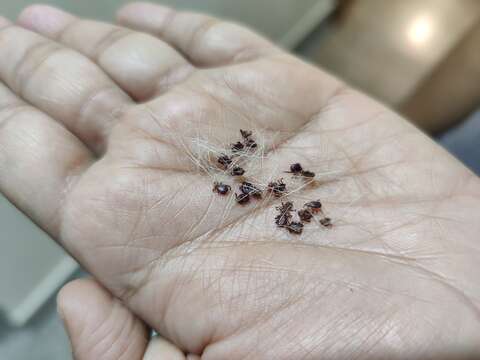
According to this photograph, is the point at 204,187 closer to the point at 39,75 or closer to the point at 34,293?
the point at 39,75

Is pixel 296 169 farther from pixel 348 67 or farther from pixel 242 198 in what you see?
pixel 348 67

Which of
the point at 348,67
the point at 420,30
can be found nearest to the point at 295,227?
the point at 348,67

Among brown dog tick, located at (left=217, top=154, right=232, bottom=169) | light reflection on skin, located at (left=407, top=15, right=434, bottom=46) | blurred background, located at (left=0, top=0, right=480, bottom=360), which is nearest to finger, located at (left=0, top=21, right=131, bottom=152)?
blurred background, located at (left=0, top=0, right=480, bottom=360)

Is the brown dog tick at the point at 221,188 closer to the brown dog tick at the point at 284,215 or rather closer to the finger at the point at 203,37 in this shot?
the brown dog tick at the point at 284,215

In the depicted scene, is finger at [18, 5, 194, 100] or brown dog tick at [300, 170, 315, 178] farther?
finger at [18, 5, 194, 100]

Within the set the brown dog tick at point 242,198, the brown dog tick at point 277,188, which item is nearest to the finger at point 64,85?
the brown dog tick at point 242,198

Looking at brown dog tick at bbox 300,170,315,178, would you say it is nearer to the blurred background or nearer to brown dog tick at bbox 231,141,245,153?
brown dog tick at bbox 231,141,245,153
